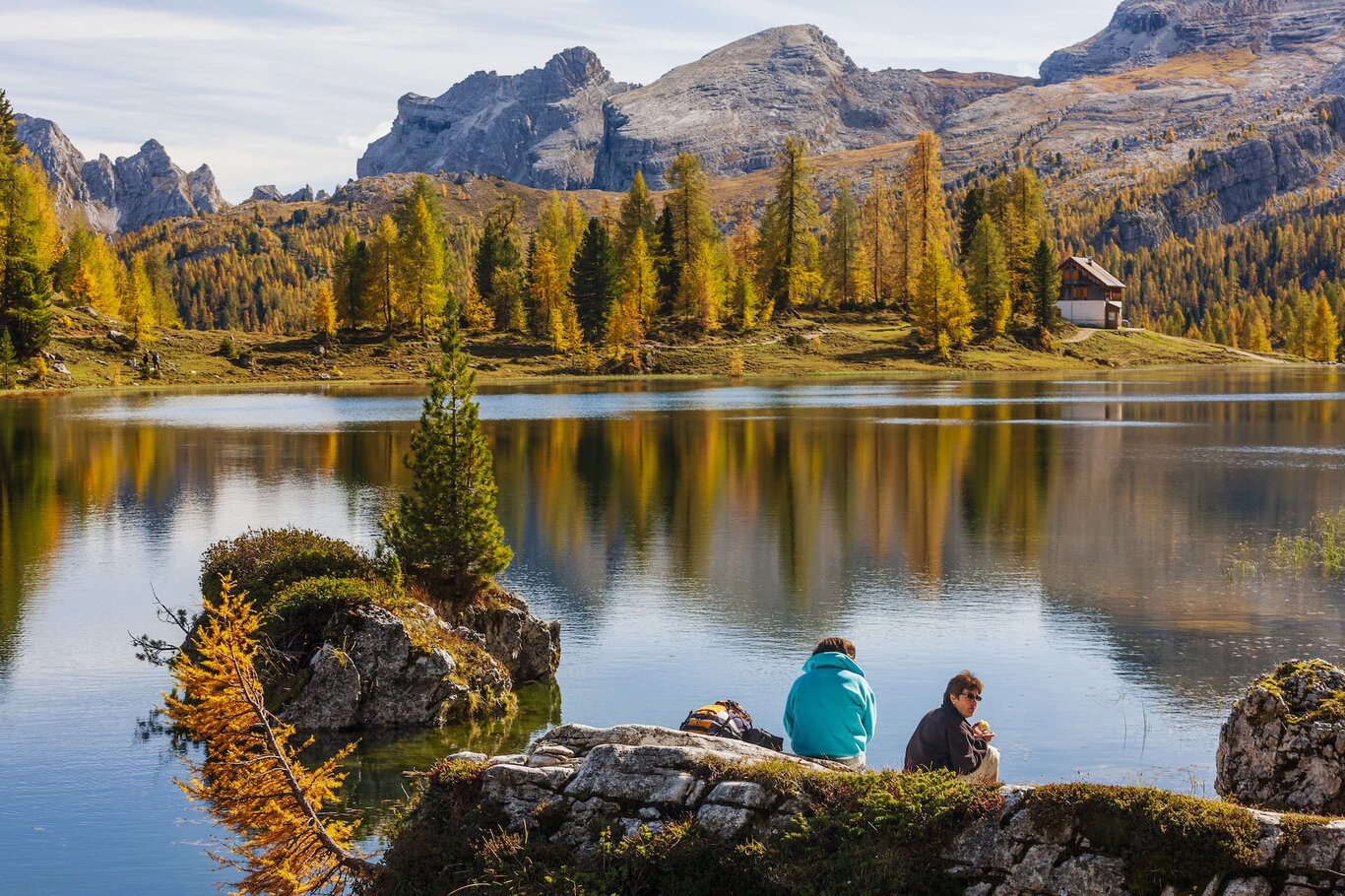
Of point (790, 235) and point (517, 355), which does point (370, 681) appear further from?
point (790, 235)

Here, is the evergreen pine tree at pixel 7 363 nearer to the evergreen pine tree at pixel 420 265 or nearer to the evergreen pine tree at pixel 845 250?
the evergreen pine tree at pixel 420 265

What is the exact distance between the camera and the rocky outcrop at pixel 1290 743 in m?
12.7

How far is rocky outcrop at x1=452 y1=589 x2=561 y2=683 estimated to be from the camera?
22.0 metres

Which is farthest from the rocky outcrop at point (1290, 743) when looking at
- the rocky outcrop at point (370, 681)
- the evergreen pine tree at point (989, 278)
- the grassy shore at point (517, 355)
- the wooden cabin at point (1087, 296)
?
the wooden cabin at point (1087, 296)

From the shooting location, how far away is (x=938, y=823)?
31.8ft

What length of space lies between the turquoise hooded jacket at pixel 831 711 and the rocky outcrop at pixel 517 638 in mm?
9627

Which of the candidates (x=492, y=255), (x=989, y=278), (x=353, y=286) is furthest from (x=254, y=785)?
(x=492, y=255)

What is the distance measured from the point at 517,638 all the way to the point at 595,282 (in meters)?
108

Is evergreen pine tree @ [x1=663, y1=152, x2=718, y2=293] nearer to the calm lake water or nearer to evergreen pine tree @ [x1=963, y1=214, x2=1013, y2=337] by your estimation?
evergreen pine tree @ [x1=963, y1=214, x2=1013, y2=337]

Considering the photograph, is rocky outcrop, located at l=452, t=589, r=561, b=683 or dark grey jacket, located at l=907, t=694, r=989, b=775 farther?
rocky outcrop, located at l=452, t=589, r=561, b=683

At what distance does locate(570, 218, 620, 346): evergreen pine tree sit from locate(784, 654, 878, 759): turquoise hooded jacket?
380 ft

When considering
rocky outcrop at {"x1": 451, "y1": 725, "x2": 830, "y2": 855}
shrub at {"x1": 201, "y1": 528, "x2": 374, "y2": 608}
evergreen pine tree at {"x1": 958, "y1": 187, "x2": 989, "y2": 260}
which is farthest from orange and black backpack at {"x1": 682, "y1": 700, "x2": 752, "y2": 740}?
evergreen pine tree at {"x1": 958, "y1": 187, "x2": 989, "y2": 260}

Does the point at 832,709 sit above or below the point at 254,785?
above

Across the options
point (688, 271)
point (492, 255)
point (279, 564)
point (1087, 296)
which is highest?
point (492, 255)
